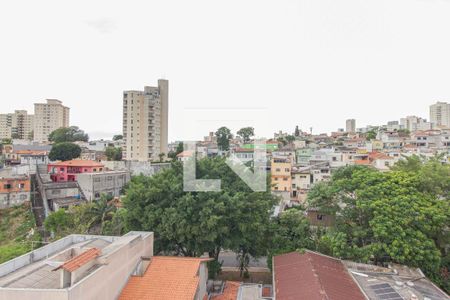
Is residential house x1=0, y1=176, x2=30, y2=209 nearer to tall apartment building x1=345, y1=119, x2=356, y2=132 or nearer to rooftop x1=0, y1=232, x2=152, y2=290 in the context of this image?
rooftop x1=0, y1=232, x2=152, y2=290

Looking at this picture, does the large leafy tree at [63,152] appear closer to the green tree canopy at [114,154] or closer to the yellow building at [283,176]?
the green tree canopy at [114,154]

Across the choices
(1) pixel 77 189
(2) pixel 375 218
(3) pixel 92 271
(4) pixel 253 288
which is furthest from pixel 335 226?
(1) pixel 77 189

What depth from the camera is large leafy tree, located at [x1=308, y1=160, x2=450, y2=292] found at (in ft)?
29.8

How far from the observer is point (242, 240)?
10.5 metres

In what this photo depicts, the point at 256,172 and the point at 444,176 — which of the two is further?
the point at 256,172

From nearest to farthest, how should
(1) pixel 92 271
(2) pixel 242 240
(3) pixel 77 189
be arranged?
(1) pixel 92 271, (2) pixel 242 240, (3) pixel 77 189

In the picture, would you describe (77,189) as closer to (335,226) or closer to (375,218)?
(335,226)

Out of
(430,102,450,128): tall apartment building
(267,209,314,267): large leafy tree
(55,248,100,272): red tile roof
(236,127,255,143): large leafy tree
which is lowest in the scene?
(267,209,314,267): large leafy tree

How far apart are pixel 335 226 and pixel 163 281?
21.5 ft

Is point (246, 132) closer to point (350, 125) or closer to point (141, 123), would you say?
point (141, 123)

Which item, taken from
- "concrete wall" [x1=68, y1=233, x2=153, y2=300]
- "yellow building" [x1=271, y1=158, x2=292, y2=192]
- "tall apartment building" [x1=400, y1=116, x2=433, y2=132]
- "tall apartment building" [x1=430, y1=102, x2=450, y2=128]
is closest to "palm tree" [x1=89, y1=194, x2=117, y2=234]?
"concrete wall" [x1=68, y1=233, x2=153, y2=300]

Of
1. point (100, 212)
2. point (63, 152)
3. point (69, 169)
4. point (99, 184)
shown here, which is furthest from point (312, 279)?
point (63, 152)

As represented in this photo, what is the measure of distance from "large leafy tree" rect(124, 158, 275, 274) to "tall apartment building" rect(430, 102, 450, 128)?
7177 centimetres

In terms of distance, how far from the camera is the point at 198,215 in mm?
10039
